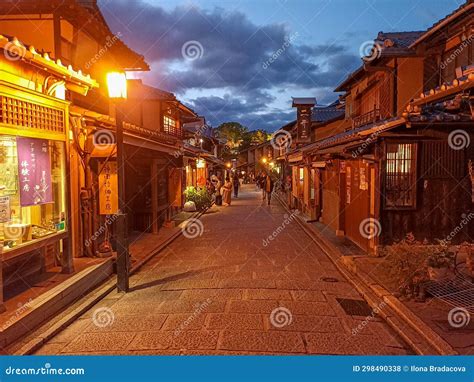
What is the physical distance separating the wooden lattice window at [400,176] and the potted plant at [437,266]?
3.94 meters

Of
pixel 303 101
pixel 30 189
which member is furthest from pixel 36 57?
pixel 303 101

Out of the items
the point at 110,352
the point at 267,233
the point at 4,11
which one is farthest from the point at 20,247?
the point at 267,233

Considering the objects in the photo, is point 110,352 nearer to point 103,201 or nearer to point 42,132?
point 42,132

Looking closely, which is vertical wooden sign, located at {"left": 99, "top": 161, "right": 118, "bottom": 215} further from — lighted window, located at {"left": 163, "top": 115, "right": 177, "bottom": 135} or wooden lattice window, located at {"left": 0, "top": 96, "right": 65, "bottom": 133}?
lighted window, located at {"left": 163, "top": 115, "right": 177, "bottom": 135}

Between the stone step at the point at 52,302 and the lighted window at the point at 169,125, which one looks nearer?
the stone step at the point at 52,302

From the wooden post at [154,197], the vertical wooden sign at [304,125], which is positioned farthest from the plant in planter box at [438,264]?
the vertical wooden sign at [304,125]

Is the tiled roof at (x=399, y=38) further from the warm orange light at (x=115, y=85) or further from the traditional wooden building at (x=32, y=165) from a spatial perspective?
the traditional wooden building at (x=32, y=165)

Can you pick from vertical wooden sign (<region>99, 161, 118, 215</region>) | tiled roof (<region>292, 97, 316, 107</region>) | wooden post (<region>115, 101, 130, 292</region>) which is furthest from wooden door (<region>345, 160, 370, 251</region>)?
tiled roof (<region>292, 97, 316, 107</region>)

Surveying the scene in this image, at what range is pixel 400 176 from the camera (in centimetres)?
1238

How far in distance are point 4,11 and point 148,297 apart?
32.8 ft

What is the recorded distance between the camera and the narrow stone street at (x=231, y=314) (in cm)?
634

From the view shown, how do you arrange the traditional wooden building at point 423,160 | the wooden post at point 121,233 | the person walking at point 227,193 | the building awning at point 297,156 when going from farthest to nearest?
1. the person walking at point 227,193
2. the building awning at point 297,156
3. the traditional wooden building at point 423,160
4. the wooden post at point 121,233

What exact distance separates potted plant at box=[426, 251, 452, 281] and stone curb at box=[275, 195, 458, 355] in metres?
1.01

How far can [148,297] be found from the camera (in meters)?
9.02
